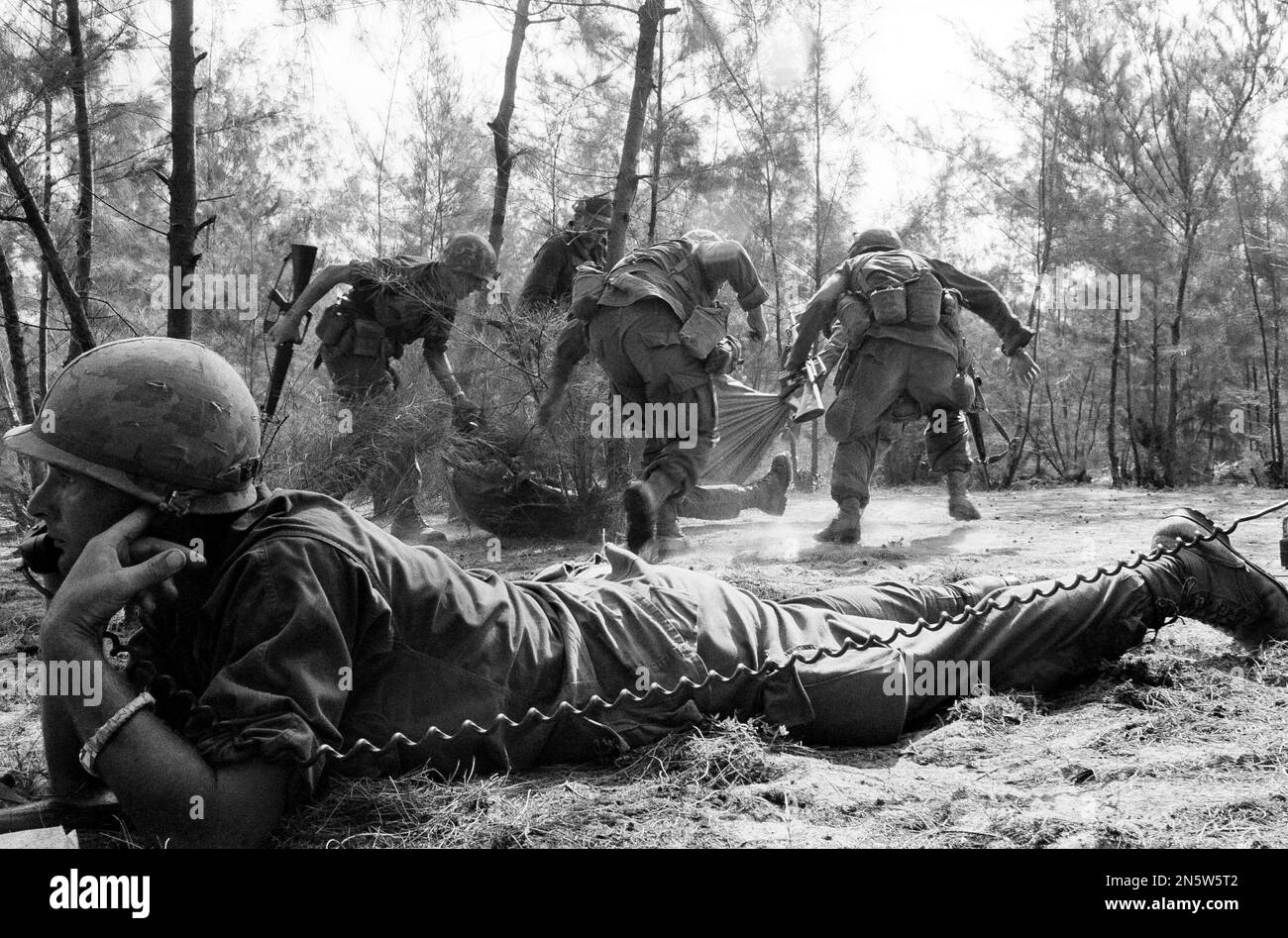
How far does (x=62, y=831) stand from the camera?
2045 millimetres

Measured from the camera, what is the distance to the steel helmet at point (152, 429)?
2.09 m

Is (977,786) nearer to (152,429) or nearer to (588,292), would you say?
(152,429)

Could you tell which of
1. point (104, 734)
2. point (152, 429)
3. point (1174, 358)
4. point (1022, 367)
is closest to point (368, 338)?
point (1022, 367)

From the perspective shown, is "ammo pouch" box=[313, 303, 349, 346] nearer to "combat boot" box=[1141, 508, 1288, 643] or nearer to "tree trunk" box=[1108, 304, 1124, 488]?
"combat boot" box=[1141, 508, 1288, 643]

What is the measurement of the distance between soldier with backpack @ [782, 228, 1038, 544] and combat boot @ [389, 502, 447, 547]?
2.61 m

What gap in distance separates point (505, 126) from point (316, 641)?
28.3 ft

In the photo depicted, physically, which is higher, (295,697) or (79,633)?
(79,633)

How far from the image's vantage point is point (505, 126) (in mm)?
9875

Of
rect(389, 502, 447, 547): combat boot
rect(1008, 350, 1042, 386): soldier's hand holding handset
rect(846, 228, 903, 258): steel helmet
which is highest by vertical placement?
rect(846, 228, 903, 258): steel helmet

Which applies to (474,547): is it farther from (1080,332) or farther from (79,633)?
(1080,332)

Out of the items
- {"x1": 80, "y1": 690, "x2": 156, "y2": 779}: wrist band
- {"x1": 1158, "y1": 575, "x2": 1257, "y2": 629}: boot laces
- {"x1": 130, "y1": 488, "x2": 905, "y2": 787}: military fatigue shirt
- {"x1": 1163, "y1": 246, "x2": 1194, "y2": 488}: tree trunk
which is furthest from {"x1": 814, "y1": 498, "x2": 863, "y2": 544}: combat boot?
{"x1": 1163, "y1": 246, "x2": 1194, "y2": 488}: tree trunk

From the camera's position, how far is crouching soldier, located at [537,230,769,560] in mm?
6098
